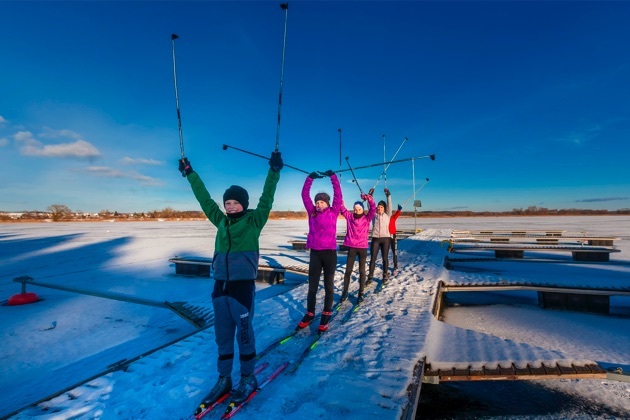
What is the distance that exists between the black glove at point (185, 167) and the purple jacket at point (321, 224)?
1.73 metres

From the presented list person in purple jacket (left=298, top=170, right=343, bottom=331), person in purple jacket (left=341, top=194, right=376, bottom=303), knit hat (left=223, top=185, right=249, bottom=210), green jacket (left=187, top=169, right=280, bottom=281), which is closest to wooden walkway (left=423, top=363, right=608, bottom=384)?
person in purple jacket (left=298, top=170, right=343, bottom=331)

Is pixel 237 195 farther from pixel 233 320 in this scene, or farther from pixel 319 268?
pixel 319 268

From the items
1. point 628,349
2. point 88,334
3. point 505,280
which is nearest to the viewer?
point 628,349

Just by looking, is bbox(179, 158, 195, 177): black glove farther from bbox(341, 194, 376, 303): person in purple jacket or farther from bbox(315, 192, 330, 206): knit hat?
bbox(341, 194, 376, 303): person in purple jacket

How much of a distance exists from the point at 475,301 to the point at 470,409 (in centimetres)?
499

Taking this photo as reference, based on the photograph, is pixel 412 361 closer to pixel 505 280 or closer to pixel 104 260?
pixel 505 280

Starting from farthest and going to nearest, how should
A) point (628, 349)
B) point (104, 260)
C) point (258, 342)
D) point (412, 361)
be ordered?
point (104, 260)
point (628, 349)
point (258, 342)
point (412, 361)

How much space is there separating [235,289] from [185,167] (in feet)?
4.20

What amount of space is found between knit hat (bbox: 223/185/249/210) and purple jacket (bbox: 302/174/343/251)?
4.83ft

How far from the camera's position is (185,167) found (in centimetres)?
286

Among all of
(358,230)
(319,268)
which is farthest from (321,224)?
(358,230)

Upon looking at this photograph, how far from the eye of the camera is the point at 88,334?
5.06m

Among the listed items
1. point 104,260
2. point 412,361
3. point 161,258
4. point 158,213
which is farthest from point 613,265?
point 158,213

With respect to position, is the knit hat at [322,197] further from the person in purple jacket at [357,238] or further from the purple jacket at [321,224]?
the person in purple jacket at [357,238]
